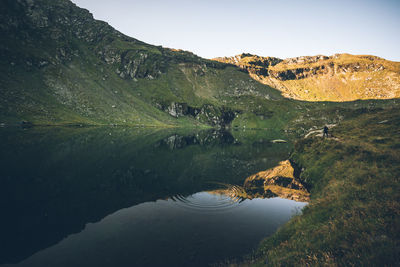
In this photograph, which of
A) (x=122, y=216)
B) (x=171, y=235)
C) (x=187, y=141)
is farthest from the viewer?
(x=187, y=141)

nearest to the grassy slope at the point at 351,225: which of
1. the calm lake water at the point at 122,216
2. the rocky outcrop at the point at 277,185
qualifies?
the rocky outcrop at the point at 277,185

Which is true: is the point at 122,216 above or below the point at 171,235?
below

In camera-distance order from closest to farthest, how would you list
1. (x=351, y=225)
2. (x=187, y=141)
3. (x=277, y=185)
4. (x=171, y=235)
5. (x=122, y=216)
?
(x=351, y=225) → (x=171, y=235) → (x=122, y=216) → (x=277, y=185) → (x=187, y=141)

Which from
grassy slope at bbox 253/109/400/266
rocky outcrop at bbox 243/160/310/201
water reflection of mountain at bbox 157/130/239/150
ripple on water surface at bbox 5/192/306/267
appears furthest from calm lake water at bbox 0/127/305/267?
water reflection of mountain at bbox 157/130/239/150

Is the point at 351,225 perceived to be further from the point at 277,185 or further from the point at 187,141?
the point at 187,141

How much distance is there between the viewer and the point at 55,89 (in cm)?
15875

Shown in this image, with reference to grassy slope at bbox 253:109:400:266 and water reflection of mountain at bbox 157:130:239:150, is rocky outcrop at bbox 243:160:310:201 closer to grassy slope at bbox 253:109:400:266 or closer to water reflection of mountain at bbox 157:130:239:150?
grassy slope at bbox 253:109:400:266

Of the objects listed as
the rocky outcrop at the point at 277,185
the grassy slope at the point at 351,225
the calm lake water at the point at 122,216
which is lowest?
the calm lake water at the point at 122,216

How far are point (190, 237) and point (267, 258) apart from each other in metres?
7.24

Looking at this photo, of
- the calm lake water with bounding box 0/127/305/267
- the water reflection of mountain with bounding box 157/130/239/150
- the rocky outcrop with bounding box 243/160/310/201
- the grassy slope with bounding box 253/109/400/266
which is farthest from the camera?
the water reflection of mountain with bounding box 157/130/239/150

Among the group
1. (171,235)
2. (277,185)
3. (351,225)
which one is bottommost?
(171,235)

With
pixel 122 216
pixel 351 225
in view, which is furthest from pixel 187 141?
pixel 351 225

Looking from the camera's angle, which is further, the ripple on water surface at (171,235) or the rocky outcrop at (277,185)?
the rocky outcrop at (277,185)

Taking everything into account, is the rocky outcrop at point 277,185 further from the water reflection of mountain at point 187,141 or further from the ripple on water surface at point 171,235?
the water reflection of mountain at point 187,141
